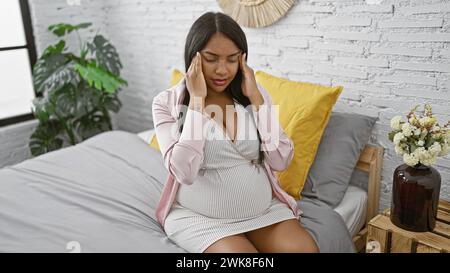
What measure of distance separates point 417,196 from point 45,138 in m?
2.43

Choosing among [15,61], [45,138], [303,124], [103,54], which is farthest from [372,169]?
[15,61]

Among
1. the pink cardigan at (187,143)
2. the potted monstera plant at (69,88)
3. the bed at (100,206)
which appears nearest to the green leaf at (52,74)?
the potted monstera plant at (69,88)

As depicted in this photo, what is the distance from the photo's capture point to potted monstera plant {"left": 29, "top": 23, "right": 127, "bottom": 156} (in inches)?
101

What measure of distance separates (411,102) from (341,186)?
46cm

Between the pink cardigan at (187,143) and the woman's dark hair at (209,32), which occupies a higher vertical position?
the woman's dark hair at (209,32)

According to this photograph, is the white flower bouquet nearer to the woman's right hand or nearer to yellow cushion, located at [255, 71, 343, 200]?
yellow cushion, located at [255, 71, 343, 200]

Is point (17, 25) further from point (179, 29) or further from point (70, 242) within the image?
point (70, 242)

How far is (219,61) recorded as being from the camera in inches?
52.2

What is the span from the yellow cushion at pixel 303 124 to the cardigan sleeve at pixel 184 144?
0.47 metres

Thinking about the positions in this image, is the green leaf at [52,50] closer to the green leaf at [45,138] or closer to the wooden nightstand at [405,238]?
the green leaf at [45,138]

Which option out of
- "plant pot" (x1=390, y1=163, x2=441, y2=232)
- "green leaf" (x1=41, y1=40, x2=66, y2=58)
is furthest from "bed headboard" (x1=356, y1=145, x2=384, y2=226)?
"green leaf" (x1=41, y1=40, x2=66, y2=58)

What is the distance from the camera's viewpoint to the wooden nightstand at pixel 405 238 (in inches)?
50.7

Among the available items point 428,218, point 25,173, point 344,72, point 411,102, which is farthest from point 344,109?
point 25,173

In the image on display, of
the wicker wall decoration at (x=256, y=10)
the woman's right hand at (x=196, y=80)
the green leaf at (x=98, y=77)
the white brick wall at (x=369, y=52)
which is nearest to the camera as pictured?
the woman's right hand at (x=196, y=80)
